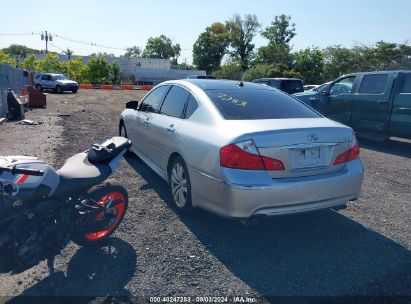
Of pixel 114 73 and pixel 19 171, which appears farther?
pixel 114 73

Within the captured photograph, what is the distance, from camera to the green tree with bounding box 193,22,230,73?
7875 cm

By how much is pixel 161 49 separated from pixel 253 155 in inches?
4573

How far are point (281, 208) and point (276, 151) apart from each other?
56 cm

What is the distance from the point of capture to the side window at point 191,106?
4.51m

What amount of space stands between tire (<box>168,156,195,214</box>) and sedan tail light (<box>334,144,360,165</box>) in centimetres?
164

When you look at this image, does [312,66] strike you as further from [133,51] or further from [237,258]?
[133,51]

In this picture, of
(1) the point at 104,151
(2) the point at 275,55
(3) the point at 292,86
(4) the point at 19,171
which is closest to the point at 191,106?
(1) the point at 104,151

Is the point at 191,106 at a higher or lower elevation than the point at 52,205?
higher

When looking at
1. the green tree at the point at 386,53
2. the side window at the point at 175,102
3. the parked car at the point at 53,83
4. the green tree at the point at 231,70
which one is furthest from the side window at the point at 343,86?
the green tree at the point at 231,70

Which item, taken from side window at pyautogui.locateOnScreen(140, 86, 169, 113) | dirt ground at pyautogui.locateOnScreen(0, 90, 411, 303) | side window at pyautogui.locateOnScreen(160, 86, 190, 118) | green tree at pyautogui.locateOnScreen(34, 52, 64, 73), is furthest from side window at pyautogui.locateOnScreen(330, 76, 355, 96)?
green tree at pyautogui.locateOnScreen(34, 52, 64, 73)

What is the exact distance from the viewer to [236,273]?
3.29 meters

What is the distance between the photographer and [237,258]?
3549 mm

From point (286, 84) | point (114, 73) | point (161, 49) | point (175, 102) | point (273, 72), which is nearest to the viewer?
point (175, 102)

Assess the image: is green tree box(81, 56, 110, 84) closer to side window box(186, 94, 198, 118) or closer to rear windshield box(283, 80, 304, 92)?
rear windshield box(283, 80, 304, 92)
